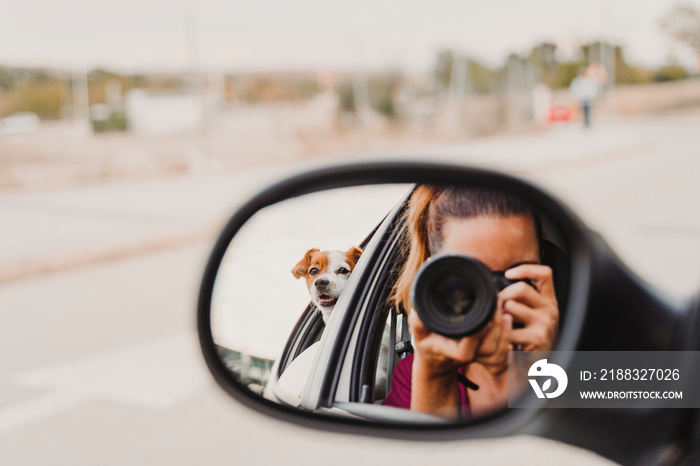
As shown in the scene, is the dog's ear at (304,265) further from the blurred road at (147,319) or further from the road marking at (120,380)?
the road marking at (120,380)

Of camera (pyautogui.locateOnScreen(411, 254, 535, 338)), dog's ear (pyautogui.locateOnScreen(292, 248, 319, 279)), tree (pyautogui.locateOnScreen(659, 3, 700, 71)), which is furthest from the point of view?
tree (pyautogui.locateOnScreen(659, 3, 700, 71))

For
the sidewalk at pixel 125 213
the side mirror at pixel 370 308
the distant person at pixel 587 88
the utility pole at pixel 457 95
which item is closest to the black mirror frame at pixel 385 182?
the side mirror at pixel 370 308

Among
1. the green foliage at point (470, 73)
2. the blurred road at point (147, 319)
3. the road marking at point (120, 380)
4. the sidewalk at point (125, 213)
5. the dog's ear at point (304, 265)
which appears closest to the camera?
the dog's ear at point (304, 265)

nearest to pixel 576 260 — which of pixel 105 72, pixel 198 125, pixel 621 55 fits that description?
pixel 198 125

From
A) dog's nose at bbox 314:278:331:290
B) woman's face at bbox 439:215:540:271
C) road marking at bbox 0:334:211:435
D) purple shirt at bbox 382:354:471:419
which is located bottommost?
road marking at bbox 0:334:211:435

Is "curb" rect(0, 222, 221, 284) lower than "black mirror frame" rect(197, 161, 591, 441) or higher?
lower

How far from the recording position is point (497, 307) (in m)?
0.90

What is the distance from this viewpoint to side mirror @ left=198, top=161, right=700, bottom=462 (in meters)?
0.99

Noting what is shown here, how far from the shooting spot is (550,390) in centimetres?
101

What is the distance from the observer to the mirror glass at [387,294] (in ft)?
3.05

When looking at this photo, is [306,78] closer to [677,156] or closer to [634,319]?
[677,156]

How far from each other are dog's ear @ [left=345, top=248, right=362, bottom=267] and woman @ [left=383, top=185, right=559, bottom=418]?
14 cm

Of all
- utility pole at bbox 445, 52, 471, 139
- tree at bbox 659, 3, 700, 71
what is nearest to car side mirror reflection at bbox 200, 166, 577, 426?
tree at bbox 659, 3, 700, 71

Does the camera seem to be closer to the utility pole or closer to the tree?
the tree
